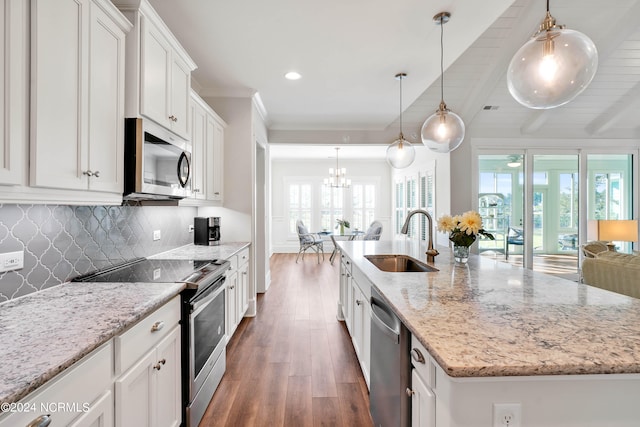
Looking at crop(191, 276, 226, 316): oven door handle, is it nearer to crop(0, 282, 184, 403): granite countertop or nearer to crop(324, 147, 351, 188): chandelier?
crop(0, 282, 184, 403): granite countertop

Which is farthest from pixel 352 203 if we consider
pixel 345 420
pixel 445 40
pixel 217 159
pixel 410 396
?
pixel 410 396

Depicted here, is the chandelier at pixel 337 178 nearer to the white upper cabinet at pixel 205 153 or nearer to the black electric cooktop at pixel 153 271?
the white upper cabinet at pixel 205 153

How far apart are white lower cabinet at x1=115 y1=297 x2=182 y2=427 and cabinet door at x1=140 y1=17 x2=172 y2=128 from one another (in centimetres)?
111

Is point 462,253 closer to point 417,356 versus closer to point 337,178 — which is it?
point 417,356

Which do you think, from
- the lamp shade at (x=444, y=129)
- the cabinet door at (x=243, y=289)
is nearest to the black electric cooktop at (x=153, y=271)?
the cabinet door at (x=243, y=289)

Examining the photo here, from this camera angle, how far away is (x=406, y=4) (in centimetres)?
210

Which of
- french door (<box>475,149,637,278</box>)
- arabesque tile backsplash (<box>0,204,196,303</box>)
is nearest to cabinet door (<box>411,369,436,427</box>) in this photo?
arabesque tile backsplash (<box>0,204,196,303</box>)

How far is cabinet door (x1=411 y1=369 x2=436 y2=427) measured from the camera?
0.96 meters

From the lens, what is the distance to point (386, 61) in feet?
9.62

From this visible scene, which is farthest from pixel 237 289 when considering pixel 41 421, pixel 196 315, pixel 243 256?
pixel 41 421

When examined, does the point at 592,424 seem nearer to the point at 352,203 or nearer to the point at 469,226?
the point at 469,226

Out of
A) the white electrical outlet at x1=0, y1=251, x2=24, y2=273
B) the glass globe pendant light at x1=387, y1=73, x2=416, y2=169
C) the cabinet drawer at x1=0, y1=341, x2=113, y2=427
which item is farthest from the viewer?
the glass globe pendant light at x1=387, y1=73, x2=416, y2=169

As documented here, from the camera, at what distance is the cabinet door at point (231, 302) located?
2.67m

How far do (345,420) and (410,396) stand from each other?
95 cm
